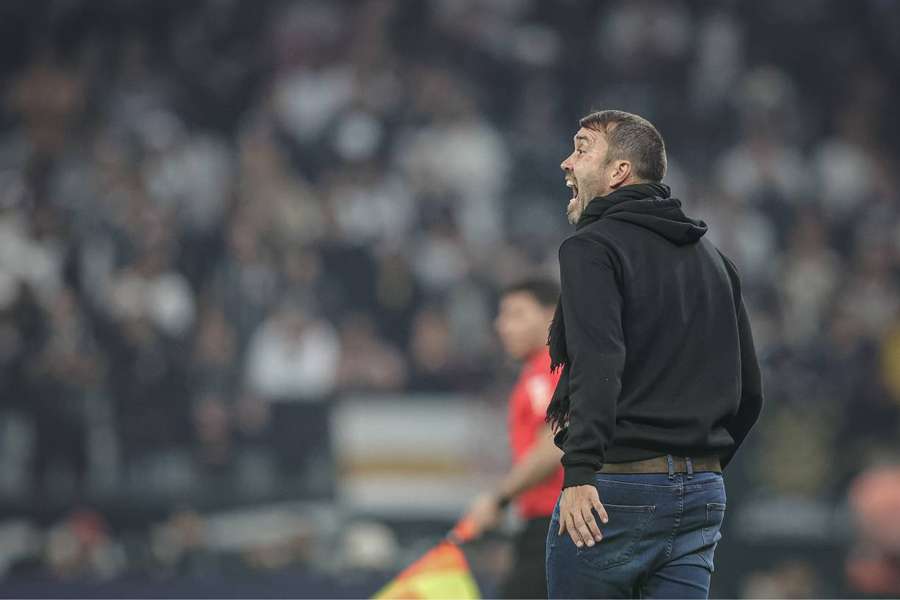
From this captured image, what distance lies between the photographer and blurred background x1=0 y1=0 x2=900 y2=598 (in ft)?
29.8

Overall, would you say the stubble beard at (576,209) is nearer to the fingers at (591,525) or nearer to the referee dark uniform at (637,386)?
the referee dark uniform at (637,386)

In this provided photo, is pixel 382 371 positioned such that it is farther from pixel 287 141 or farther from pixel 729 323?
pixel 729 323

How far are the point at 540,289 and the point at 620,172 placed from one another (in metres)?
2.04

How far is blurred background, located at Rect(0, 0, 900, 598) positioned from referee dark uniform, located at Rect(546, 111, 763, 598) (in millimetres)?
5218

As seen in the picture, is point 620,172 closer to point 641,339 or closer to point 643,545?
point 641,339

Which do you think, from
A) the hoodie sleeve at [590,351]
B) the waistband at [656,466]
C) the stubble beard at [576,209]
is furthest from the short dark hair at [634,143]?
the waistband at [656,466]

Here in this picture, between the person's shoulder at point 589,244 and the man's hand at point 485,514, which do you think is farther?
the man's hand at point 485,514

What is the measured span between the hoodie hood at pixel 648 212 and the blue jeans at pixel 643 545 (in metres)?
0.57

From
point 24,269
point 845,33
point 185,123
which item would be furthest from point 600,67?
point 24,269

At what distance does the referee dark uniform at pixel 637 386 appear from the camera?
293 centimetres

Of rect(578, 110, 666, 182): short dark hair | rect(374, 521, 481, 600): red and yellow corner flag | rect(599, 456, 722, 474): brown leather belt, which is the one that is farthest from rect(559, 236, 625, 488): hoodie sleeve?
rect(374, 521, 481, 600): red and yellow corner flag

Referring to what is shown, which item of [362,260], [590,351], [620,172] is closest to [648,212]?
[620,172]

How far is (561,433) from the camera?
310 cm

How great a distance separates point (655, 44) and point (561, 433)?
31.3 feet
